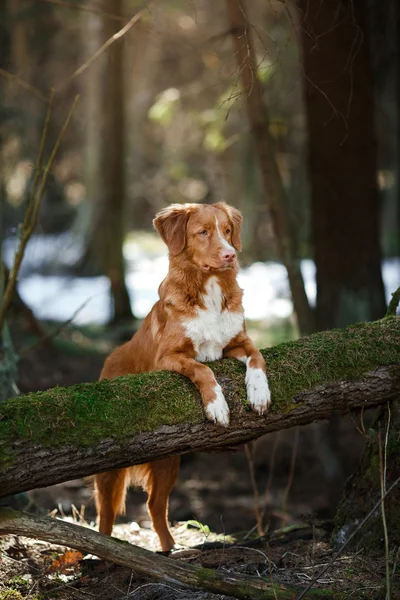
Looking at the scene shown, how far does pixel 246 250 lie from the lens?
13812 mm

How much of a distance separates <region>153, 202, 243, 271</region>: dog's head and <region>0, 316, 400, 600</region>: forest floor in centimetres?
185

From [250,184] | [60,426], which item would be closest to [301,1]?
[60,426]

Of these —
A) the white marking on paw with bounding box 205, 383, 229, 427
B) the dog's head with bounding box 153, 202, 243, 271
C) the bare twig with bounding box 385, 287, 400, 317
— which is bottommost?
the white marking on paw with bounding box 205, 383, 229, 427

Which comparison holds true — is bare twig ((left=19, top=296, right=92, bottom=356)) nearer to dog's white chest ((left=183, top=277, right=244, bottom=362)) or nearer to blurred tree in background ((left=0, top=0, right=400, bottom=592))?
blurred tree in background ((left=0, top=0, right=400, bottom=592))

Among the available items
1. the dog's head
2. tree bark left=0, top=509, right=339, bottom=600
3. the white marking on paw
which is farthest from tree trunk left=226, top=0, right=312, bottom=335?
tree bark left=0, top=509, right=339, bottom=600

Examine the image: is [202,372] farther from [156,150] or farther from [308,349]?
[156,150]

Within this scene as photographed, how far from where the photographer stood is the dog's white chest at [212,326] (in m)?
4.86

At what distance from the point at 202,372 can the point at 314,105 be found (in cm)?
514

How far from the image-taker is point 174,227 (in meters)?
5.04

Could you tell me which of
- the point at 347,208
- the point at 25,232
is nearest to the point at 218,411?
the point at 25,232

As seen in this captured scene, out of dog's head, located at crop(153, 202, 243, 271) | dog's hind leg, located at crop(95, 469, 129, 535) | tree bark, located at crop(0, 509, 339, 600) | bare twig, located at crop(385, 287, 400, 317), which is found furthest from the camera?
dog's hind leg, located at crop(95, 469, 129, 535)

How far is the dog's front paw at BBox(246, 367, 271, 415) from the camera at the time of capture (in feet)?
14.3

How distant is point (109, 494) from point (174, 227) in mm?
2125

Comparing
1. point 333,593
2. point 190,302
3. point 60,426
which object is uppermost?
point 190,302
